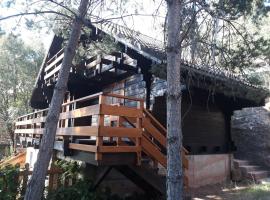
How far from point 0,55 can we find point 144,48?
19.3 meters

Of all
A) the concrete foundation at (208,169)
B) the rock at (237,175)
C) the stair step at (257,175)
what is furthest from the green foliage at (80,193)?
the stair step at (257,175)

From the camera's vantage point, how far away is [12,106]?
25.2m

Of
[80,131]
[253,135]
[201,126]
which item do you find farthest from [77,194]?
[253,135]

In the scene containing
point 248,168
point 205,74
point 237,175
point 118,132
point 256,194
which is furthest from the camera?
point 248,168

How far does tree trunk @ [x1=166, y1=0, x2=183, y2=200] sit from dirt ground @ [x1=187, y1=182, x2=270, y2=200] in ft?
11.8

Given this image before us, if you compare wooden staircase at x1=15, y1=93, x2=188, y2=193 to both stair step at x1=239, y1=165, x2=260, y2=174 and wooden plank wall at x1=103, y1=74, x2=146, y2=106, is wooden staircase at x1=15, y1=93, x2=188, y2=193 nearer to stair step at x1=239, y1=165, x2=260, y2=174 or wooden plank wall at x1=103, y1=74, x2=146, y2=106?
wooden plank wall at x1=103, y1=74, x2=146, y2=106

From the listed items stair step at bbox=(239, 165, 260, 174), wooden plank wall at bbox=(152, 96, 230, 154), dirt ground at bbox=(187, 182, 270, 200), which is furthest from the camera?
stair step at bbox=(239, 165, 260, 174)

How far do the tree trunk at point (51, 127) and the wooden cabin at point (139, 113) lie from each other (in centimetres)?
64

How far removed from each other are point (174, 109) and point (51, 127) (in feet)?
10.5

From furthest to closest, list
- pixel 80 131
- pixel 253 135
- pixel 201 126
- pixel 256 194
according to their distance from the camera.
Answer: pixel 253 135 < pixel 201 126 < pixel 256 194 < pixel 80 131

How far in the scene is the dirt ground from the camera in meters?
8.36

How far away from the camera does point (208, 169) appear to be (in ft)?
36.8

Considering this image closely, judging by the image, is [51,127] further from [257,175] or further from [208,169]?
[257,175]

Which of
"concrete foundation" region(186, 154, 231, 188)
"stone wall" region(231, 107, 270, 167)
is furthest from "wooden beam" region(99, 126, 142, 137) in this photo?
"stone wall" region(231, 107, 270, 167)
